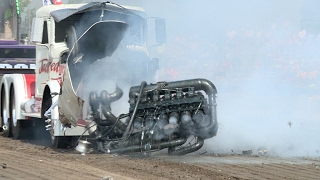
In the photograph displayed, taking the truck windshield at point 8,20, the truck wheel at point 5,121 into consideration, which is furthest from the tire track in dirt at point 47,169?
the truck windshield at point 8,20

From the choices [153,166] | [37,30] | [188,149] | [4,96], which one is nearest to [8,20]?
[4,96]

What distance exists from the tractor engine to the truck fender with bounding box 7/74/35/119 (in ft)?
12.1

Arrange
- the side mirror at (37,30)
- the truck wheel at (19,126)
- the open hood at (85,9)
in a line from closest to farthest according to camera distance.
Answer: the open hood at (85,9), the side mirror at (37,30), the truck wheel at (19,126)

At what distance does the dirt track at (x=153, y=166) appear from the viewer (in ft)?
31.1

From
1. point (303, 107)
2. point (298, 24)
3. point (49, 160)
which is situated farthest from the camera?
point (303, 107)

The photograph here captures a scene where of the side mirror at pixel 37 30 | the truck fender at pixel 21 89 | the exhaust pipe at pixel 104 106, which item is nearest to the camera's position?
the exhaust pipe at pixel 104 106

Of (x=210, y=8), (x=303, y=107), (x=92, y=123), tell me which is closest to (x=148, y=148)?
(x=92, y=123)

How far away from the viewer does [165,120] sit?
1173 centimetres

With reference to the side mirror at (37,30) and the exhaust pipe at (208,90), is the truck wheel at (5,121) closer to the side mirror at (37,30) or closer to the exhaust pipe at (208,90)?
the side mirror at (37,30)

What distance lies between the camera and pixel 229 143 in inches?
507

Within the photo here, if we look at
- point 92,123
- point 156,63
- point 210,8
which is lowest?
point 92,123

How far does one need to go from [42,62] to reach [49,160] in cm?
373

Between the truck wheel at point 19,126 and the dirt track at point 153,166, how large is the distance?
135 inches

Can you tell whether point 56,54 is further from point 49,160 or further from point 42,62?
point 49,160
